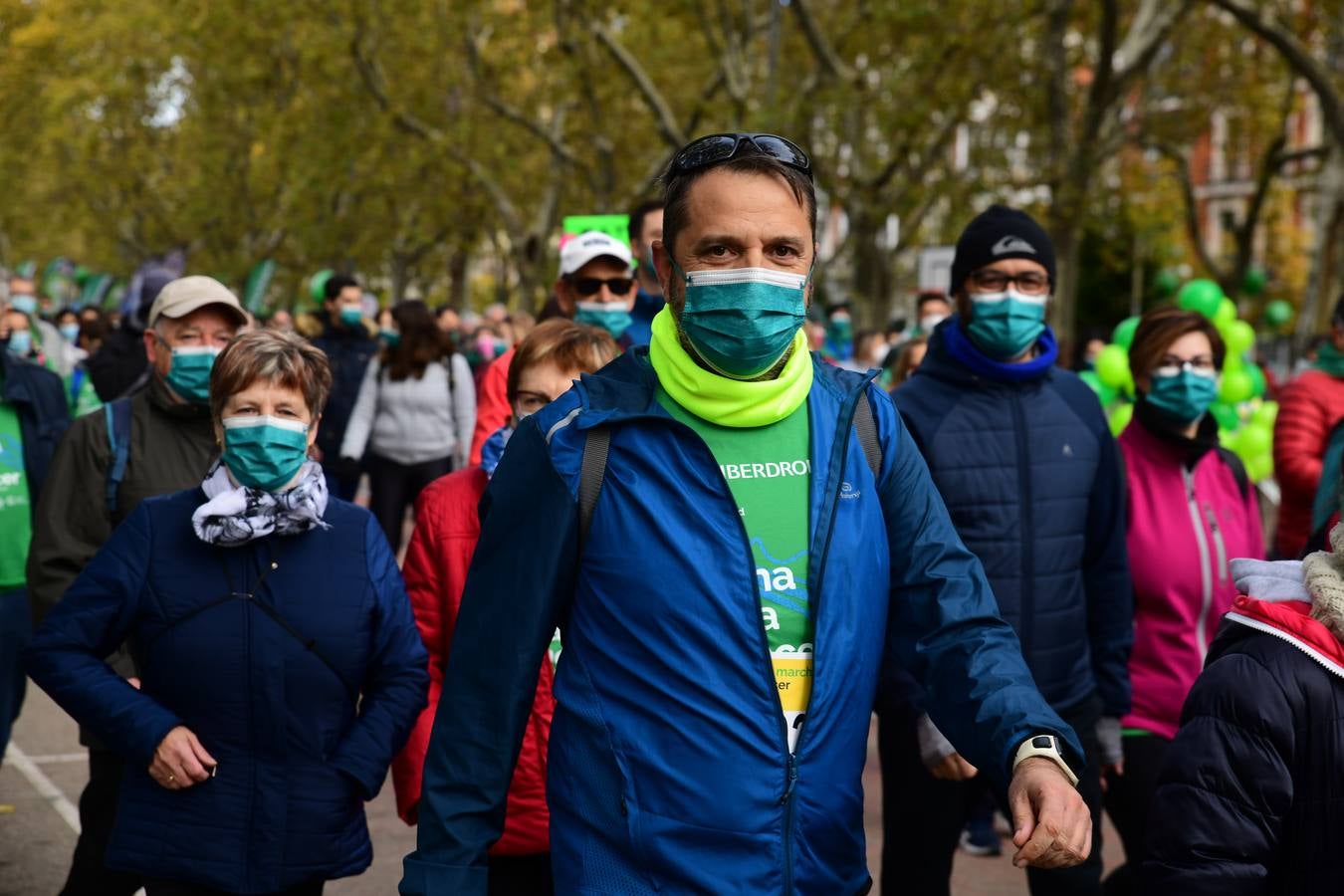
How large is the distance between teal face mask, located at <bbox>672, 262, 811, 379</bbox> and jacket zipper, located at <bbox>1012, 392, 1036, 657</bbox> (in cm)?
204

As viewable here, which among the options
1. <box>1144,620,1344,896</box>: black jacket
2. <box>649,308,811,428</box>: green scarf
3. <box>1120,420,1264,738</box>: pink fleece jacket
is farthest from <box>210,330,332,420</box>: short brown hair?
<box>1120,420,1264,738</box>: pink fleece jacket

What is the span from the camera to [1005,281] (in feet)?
15.6

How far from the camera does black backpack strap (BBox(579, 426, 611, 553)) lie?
2586 mm

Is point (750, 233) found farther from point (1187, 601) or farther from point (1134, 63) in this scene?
point (1134, 63)

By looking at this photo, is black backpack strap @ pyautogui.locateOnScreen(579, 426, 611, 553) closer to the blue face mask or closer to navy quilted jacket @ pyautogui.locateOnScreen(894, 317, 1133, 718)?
navy quilted jacket @ pyautogui.locateOnScreen(894, 317, 1133, 718)

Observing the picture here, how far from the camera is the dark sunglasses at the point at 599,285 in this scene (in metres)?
6.04

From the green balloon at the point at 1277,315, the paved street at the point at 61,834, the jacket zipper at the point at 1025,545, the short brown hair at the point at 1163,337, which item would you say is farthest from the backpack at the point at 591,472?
the green balloon at the point at 1277,315

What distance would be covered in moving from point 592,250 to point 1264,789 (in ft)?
12.5

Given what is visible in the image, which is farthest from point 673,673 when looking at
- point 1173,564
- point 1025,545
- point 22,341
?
point 22,341

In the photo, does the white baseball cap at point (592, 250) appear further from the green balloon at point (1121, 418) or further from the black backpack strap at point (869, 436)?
the green balloon at point (1121, 418)

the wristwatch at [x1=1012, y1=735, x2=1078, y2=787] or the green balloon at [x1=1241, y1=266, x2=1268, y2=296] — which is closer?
the wristwatch at [x1=1012, y1=735, x2=1078, y2=787]

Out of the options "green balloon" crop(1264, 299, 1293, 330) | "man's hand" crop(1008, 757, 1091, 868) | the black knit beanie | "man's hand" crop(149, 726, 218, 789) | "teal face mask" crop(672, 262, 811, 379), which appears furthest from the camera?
"green balloon" crop(1264, 299, 1293, 330)

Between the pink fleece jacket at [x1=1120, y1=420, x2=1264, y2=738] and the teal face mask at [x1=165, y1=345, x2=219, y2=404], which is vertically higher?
the teal face mask at [x1=165, y1=345, x2=219, y2=404]

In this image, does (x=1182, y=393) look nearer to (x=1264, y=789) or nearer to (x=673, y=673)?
(x=1264, y=789)
